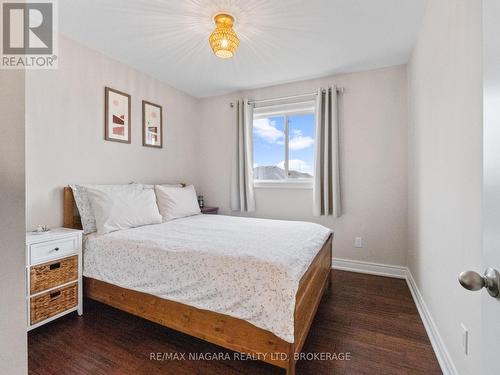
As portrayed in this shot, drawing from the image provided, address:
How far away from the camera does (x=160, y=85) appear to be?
3.51m

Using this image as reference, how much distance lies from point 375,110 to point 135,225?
10.1 ft

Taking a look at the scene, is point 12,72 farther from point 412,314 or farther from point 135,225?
point 412,314

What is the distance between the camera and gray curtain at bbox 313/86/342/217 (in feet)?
10.5

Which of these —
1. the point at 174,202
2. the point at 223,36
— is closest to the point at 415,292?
the point at 174,202

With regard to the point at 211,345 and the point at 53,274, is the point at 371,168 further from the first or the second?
the point at 53,274

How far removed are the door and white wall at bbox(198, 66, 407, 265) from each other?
2.65m

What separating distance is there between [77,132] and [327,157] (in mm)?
2852

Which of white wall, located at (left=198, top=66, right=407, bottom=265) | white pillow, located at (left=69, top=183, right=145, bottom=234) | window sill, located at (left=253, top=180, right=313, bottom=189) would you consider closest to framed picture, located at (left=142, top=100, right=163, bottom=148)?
white pillow, located at (left=69, top=183, right=145, bottom=234)

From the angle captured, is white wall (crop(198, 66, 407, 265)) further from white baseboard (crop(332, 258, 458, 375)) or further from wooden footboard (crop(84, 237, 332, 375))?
wooden footboard (crop(84, 237, 332, 375))

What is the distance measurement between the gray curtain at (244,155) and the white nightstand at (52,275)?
2147 mm

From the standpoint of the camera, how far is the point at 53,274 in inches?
78.1

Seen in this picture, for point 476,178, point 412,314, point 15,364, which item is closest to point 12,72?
point 15,364

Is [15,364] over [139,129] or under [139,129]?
under

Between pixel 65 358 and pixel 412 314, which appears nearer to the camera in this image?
pixel 65 358
